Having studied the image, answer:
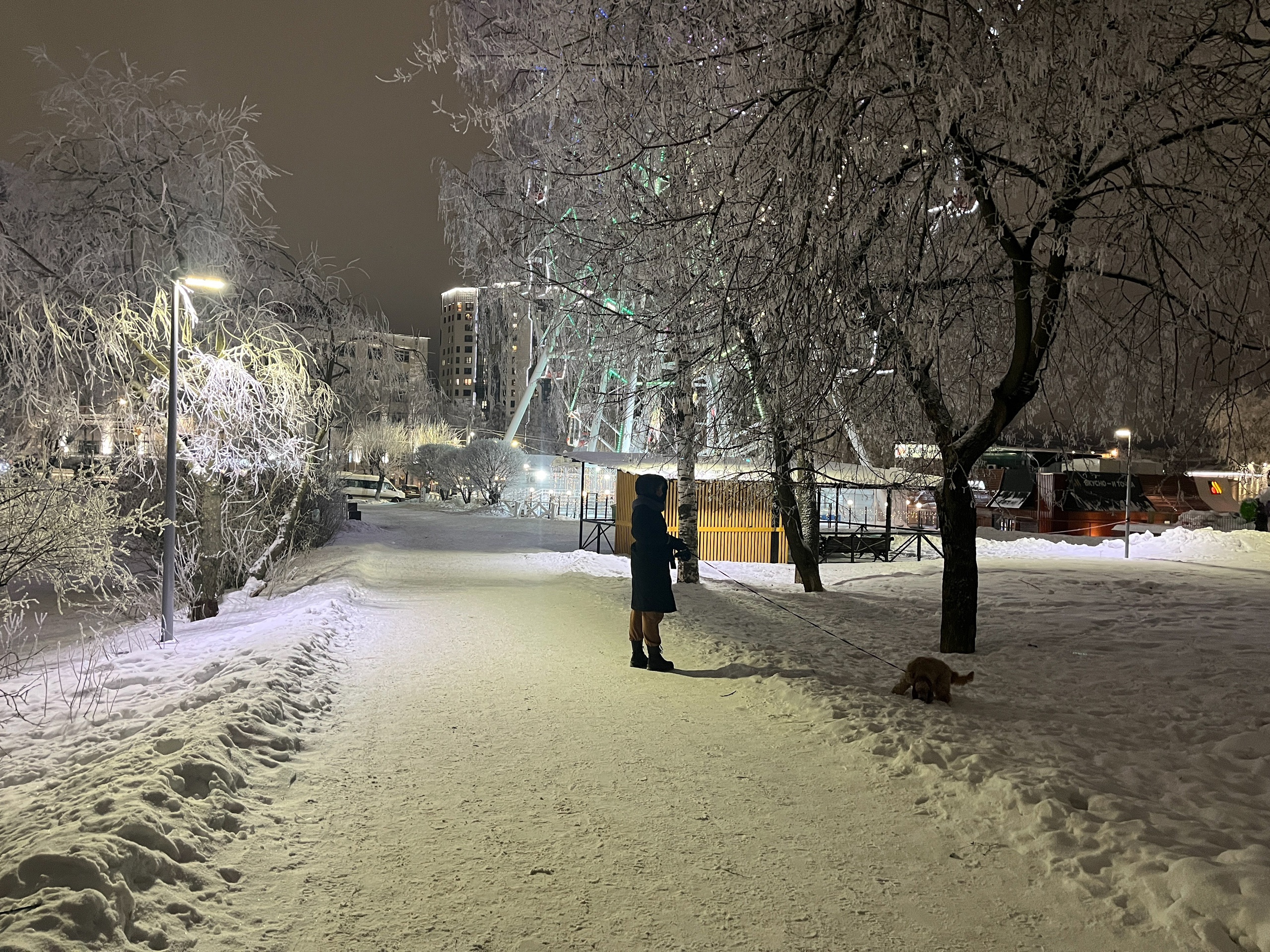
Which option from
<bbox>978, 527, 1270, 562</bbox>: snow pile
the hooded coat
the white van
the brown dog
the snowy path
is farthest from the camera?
the white van

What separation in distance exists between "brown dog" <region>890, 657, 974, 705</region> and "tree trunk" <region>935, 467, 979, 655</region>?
7.50 feet

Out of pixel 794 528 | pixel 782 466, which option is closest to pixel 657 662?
pixel 782 466

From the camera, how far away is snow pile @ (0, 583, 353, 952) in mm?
3217

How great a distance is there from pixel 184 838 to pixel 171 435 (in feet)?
23.7

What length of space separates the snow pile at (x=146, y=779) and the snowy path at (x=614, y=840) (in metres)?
0.21

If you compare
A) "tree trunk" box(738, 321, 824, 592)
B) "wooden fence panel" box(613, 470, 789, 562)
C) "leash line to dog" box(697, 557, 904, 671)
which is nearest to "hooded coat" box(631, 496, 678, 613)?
"tree trunk" box(738, 321, 824, 592)

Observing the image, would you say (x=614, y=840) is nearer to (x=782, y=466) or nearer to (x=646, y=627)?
(x=646, y=627)

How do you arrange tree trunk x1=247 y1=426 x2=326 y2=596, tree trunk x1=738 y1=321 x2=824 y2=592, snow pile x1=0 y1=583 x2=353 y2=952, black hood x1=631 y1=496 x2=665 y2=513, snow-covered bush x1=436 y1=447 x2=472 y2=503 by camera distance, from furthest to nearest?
snow-covered bush x1=436 y1=447 x2=472 y2=503 → tree trunk x1=247 y1=426 x2=326 y2=596 → black hood x1=631 y1=496 x2=665 y2=513 → tree trunk x1=738 y1=321 x2=824 y2=592 → snow pile x1=0 y1=583 x2=353 y2=952

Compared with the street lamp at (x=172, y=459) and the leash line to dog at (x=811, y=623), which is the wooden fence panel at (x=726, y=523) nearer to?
the leash line to dog at (x=811, y=623)

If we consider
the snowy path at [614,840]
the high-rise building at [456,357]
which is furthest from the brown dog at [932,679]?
the high-rise building at [456,357]

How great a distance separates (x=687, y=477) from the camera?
15852mm

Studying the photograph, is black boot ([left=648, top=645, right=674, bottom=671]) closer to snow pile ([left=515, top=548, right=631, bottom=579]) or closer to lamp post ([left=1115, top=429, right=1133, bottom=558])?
lamp post ([left=1115, top=429, right=1133, bottom=558])

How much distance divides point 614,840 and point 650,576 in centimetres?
404

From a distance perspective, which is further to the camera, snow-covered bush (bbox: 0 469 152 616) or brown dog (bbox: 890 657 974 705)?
snow-covered bush (bbox: 0 469 152 616)
